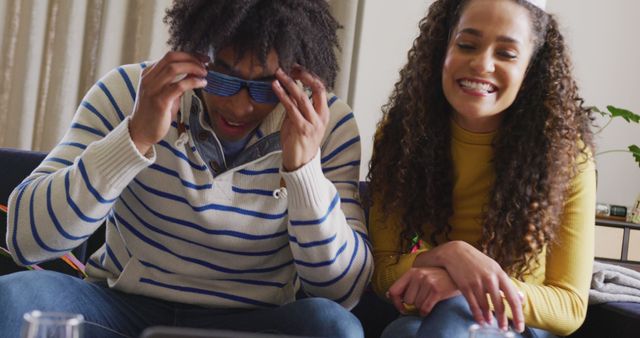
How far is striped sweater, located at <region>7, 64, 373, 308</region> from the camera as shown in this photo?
1.56 m

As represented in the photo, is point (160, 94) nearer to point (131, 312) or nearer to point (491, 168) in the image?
point (131, 312)

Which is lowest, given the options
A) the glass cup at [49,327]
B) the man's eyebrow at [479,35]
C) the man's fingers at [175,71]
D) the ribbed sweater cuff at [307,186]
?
the glass cup at [49,327]

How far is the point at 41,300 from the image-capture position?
4.64 feet

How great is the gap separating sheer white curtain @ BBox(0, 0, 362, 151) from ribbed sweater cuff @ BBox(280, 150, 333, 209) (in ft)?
5.62

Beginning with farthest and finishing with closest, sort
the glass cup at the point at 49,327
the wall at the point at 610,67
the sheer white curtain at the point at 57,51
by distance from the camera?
the wall at the point at 610,67, the sheer white curtain at the point at 57,51, the glass cup at the point at 49,327

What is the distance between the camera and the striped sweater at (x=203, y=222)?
156 centimetres

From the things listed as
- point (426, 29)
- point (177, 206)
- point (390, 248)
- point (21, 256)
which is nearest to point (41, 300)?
point (21, 256)

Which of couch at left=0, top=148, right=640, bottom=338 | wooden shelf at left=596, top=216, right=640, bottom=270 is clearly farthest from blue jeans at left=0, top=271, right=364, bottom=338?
wooden shelf at left=596, top=216, right=640, bottom=270

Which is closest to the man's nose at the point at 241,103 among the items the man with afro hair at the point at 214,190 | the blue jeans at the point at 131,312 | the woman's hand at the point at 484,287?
the man with afro hair at the point at 214,190

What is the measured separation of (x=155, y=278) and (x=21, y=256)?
0.79ft

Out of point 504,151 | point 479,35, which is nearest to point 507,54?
point 479,35

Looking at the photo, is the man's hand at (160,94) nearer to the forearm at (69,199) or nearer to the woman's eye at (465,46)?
the forearm at (69,199)

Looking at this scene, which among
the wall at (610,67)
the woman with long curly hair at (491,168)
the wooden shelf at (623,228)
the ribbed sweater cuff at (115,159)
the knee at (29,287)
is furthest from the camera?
the wall at (610,67)

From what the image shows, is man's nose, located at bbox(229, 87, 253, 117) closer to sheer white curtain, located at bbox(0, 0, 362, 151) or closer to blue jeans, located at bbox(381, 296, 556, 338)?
blue jeans, located at bbox(381, 296, 556, 338)
